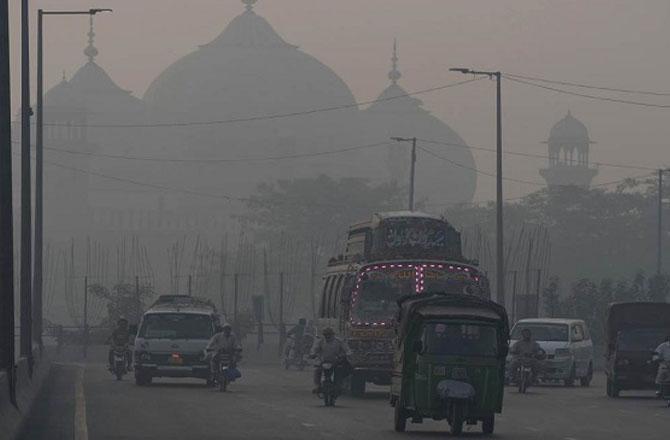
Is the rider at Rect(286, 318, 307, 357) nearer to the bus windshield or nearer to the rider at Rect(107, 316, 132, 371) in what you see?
the rider at Rect(107, 316, 132, 371)

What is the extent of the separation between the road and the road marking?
0.01 meters

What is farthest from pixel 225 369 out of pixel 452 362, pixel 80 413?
pixel 452 362

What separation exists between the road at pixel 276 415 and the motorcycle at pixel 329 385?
0.63 feet

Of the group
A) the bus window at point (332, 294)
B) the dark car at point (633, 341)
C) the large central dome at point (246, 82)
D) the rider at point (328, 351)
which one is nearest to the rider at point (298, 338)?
the dark car at point (633, 341)

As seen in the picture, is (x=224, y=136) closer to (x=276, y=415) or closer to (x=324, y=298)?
(x=324, y=298)

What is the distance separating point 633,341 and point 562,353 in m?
4.61

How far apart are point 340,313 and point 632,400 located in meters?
5.49

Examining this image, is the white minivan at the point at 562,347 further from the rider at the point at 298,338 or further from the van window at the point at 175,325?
the rider at the point at 298,338

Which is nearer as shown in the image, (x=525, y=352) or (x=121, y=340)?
(x=525, y=352)

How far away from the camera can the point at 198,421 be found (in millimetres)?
28922

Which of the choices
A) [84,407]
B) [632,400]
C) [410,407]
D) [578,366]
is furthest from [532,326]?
[410,407]

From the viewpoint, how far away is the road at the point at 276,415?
1055 inches

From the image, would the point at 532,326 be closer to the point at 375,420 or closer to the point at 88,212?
the point at 375,420

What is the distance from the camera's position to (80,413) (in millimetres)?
30828
